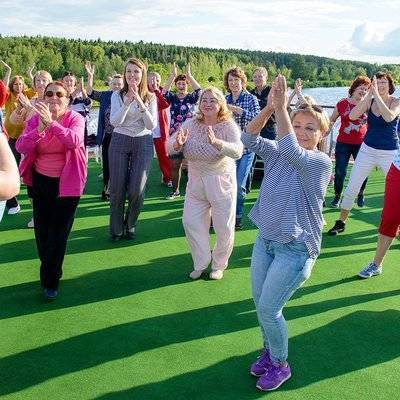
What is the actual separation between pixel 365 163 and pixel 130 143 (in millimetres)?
2568

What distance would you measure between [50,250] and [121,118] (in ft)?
5.56

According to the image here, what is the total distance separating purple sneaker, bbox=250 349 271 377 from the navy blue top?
3166 millimetres

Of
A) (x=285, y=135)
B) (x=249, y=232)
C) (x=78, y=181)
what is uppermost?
(x=285, y=135)

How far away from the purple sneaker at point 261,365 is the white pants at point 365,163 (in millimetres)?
2899

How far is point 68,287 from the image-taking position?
410 centimetres

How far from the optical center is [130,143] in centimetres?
506

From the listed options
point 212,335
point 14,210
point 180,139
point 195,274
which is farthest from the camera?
point 14,210

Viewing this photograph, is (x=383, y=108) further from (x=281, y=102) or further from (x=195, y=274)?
(x=281, y=102)

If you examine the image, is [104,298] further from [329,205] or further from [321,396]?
[329,205]

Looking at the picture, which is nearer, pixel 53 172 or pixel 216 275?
pixel 53 172

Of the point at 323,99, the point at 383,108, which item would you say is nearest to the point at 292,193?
the point at 383,108

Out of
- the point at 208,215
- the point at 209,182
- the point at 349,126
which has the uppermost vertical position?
the point at 349,126

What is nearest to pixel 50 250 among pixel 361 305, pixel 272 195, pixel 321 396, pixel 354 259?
pixel 272 195

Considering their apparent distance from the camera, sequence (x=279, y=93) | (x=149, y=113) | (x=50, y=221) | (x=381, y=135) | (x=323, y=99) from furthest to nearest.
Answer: (x=323, y=99)
(x=381, y=135)
(x=149, y=113)
(x=50, y=221)
(x=279, y=93)
